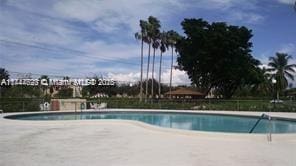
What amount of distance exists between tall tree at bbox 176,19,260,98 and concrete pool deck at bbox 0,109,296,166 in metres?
31.5

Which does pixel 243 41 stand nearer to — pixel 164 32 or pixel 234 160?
pixel 164 32

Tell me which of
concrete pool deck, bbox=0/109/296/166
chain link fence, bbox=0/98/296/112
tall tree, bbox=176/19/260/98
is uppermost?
tall tree, bbox=176/19/260/98

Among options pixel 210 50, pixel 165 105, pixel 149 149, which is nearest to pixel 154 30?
pixel 210 50

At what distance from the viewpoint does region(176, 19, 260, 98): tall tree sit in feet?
143

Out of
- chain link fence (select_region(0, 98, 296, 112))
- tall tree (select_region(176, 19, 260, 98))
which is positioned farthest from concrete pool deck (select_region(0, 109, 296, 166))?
tall tree (select_region(176, 19, 260, 98))

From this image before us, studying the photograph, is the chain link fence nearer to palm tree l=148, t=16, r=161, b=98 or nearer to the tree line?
the tree line

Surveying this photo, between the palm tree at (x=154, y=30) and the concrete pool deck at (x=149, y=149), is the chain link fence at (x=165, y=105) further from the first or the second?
the concrete pool deck at (x=149, y=149)

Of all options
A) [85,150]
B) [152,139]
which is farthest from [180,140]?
[85,150]

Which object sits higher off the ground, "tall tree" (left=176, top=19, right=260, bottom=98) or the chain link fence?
"tall tree" (left=176, top=19, right=260, bottom=98)

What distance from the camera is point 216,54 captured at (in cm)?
4422

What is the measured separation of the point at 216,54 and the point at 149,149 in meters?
36.0

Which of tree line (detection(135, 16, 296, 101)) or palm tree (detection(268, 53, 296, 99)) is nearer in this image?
tree line (detection(135, 16, 296, 101))

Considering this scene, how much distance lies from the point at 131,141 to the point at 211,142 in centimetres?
242

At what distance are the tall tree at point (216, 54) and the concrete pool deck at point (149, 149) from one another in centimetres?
3146
